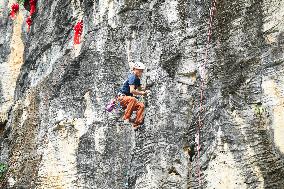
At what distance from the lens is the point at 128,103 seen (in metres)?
14.2

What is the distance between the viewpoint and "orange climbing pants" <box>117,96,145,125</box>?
1381 cm

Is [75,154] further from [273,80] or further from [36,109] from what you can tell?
[273,80]

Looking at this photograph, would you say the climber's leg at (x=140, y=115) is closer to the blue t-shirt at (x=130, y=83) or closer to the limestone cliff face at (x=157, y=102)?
the limestone cliff face at (x=157, y=102)

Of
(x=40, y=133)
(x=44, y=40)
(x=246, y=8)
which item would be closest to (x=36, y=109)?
(x=40, y=133)

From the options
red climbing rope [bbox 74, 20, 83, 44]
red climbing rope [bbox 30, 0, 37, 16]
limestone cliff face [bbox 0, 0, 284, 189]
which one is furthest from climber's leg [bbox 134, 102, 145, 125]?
red climbing rope [bbox 30, 0, 37, 16]

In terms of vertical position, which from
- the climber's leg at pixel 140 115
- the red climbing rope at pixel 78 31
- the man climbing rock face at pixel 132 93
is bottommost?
the climber's leg at pixel 140 115

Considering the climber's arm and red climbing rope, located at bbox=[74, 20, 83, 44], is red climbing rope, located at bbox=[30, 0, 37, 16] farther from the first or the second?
the climber's arm

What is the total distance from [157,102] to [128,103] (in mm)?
1037

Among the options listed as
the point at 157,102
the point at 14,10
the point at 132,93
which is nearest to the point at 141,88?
the point at 132,93

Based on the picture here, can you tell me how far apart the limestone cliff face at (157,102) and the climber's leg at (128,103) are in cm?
45

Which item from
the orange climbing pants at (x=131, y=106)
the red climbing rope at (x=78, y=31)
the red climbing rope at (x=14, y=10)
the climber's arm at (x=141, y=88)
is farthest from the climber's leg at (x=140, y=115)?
the red climbing rope at (x=14, y=10)

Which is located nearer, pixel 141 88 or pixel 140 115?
pixel 140 115

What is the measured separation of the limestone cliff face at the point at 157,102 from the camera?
11.5 meters

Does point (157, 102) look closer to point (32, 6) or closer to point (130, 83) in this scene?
point (130, 83)
